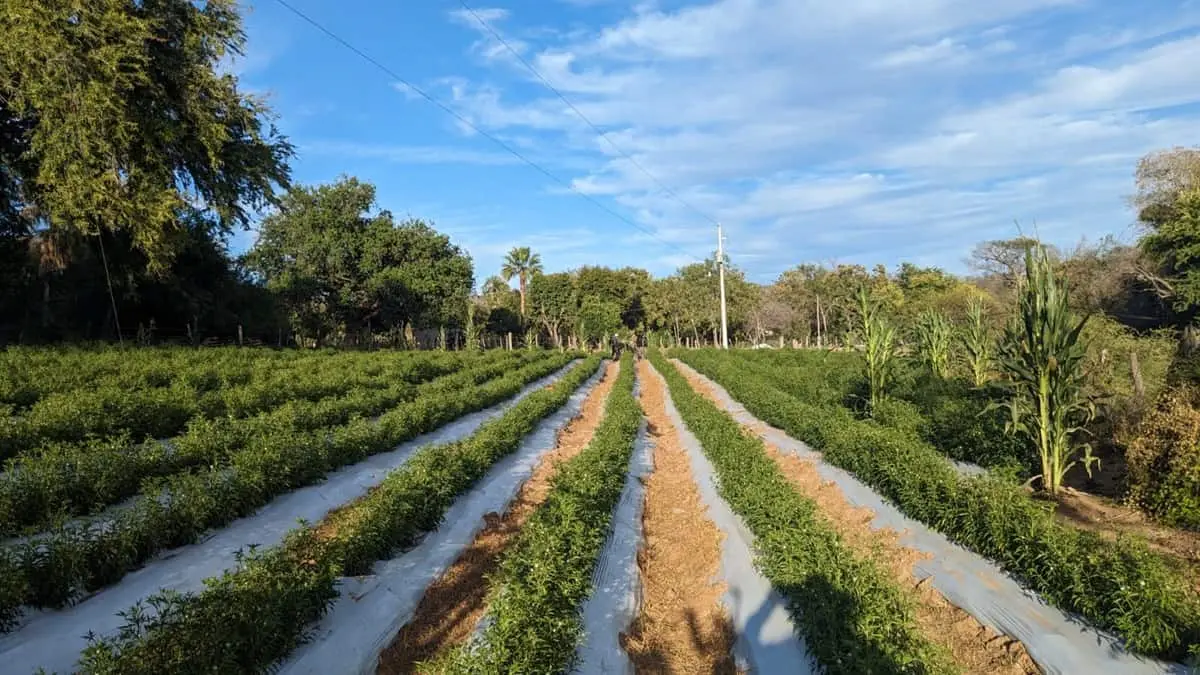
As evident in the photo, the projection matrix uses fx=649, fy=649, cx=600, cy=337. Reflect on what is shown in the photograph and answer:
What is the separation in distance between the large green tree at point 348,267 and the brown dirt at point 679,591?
36055 mm

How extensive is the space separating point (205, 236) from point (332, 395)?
15.6 meters

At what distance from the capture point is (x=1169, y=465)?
6.27m

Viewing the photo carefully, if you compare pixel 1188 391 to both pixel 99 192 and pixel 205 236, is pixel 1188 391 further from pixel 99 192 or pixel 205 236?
pixel 205 236

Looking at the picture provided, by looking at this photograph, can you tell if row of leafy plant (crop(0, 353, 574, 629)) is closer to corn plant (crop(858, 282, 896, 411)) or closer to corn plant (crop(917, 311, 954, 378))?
corn plant (crop(858, 282, 896, 411))

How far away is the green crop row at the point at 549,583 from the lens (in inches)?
159

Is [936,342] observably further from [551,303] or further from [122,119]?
[551,303]

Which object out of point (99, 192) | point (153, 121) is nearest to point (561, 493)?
point (99, 192)

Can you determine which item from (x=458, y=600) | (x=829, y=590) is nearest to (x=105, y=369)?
(x=458, y=600)

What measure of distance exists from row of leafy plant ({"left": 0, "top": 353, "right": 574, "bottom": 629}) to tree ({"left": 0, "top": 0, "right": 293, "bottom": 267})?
11.2 metres

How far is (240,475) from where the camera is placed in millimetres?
7137

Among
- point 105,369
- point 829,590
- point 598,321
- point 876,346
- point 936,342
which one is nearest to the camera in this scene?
point 829,590

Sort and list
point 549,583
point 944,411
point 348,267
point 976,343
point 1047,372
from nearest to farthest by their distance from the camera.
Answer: point 549,583 → point 1047,372 → point 944,411 → point 976,343 → point 348,267

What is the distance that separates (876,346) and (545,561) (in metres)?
9.42

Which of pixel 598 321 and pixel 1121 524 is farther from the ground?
pixel 598 321
